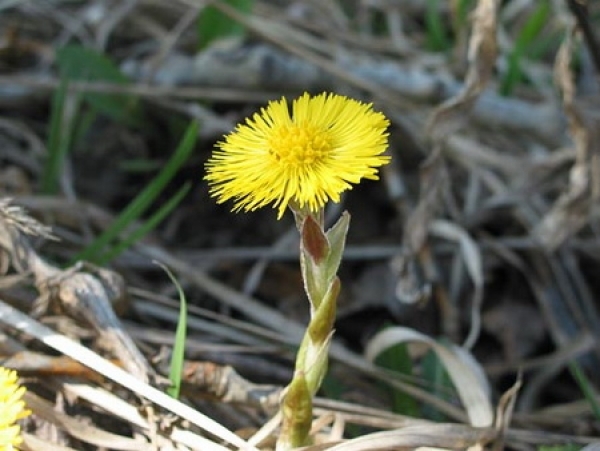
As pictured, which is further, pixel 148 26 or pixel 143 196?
pixel 148 26

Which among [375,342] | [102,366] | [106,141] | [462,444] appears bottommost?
[462,444]

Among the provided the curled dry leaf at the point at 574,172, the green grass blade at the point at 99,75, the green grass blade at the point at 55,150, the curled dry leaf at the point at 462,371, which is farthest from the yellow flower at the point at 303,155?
the green grass blade at the point at 99,75

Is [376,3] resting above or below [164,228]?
above

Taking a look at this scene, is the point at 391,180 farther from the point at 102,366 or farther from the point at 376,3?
the point at 102,366

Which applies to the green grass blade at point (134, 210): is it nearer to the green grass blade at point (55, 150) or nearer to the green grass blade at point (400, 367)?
the green grass blade at point (55, 150)

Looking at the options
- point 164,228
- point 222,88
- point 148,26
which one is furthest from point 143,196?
point 148,26

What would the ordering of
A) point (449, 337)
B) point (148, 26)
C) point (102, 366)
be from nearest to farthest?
point (102, 366) → point (449, 337) → point (148, 26)

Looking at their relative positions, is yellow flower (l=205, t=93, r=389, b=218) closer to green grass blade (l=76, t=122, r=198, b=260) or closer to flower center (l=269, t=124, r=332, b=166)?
flower center (l=269, t=124, r=332, b=166)
